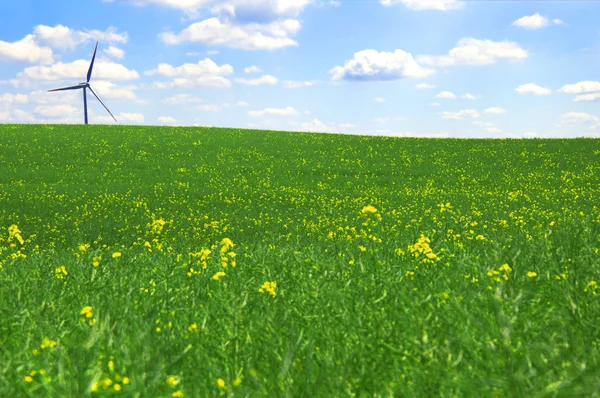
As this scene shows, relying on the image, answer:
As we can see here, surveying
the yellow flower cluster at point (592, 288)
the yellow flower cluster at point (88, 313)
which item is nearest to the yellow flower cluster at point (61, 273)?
the yellow flower cluster at point (88, 313)

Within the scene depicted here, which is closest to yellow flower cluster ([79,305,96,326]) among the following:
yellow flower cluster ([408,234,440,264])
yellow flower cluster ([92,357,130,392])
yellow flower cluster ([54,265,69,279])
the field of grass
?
the field of grass

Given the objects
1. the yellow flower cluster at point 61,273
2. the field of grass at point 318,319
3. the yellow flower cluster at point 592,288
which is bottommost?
the yellow flower cluster at point 61,273

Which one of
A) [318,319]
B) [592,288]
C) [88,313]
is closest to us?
[88,313]

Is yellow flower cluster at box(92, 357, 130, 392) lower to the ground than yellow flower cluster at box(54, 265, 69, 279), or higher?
higher

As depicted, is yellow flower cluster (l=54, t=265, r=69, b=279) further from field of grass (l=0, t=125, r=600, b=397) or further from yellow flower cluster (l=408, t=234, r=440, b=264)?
yellow flower cluster (l=408, t=234, r=440, b=264)

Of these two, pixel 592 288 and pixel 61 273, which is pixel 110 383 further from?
pixel 61 273

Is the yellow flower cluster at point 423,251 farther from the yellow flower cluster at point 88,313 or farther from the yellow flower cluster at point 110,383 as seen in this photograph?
the yellow flower cluster at point 110,383

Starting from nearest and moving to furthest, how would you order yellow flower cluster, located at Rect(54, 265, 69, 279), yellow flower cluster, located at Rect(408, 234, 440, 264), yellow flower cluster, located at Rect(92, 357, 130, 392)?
yellow flower cluster, located at Rect(92, 357, 130, 392)
yellow flower cluster, located at Rect(408, 234, 440, 264)
yellow flower cluster, located at Rect(54, 265, 69, 279)

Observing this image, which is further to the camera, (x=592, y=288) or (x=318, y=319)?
(x=592, y=288)

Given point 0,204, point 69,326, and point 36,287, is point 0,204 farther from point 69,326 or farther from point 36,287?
point 69,326

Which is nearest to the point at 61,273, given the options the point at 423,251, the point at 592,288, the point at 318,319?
the point at 318,319

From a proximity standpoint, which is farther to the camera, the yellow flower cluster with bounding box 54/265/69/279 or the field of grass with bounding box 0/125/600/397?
the yellow flower cluster with bounding box 54/265/69/279

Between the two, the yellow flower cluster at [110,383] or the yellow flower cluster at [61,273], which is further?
the yellow flower cluster at [61,273]

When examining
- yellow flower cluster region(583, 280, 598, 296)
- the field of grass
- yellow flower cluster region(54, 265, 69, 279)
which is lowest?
yellow flower cluster region(54, 265, 69, 279)
